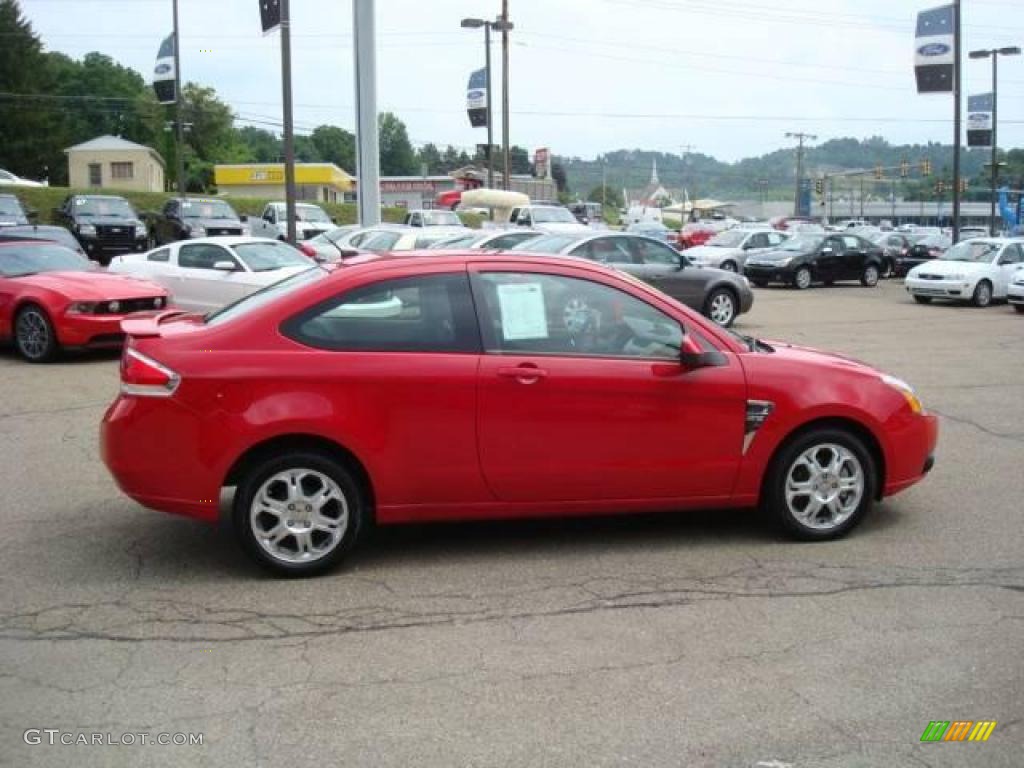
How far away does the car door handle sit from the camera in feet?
17.4

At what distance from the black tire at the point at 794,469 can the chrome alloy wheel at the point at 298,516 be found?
229cm

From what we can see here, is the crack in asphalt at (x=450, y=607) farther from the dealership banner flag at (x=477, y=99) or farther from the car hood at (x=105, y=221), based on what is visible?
the dealership banner flag at (x=477, y=99)

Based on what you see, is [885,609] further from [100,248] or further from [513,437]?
[100,248]

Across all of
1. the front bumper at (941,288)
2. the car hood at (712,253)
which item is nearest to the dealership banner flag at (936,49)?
the car hood at (712,253)

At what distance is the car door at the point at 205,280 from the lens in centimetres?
1434

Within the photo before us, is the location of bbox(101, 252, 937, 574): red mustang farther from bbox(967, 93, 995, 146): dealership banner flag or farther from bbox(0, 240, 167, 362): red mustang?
bbox(967, 93, 995, 146): dealership banner flag

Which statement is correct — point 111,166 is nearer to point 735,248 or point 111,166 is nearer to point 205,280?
point 735,248

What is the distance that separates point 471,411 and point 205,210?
28.5 m

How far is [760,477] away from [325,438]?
2322 mm

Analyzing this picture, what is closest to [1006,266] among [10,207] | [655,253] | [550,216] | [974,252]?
[974,252]

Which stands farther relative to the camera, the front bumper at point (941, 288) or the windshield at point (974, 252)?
the windshield at point (974, 252)

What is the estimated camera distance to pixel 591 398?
5383mm

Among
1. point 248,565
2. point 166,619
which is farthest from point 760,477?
point 166,619

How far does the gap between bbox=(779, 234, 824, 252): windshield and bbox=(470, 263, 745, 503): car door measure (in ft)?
79.9
